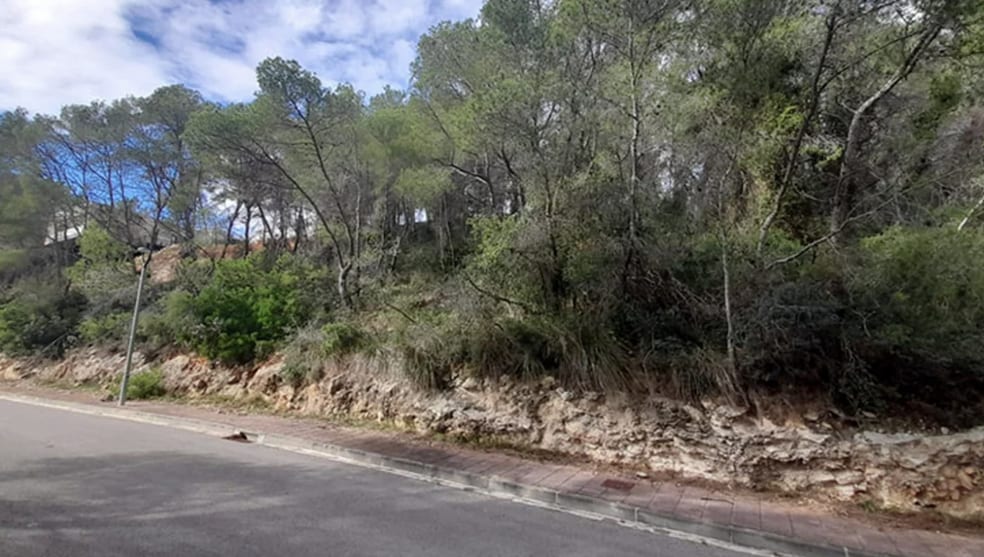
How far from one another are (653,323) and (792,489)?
2564mm

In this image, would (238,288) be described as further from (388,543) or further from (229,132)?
(388,543)

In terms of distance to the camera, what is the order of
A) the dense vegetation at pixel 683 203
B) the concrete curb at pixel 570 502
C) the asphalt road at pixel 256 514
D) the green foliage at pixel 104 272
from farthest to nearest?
1. the green foliage at pixel 104 272
2. the dense vegetation at pixel 683 203
3. the concrete curb at pixel 570 502
4. the asphalt road at pixel 256 514

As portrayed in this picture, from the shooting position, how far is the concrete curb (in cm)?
379

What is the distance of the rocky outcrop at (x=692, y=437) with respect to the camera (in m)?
4.52

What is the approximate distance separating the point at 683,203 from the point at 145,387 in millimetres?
13740

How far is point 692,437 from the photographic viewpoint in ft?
18.1

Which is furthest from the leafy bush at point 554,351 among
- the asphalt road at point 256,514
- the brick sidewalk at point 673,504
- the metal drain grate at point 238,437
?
the metal drain grate at point 238,437

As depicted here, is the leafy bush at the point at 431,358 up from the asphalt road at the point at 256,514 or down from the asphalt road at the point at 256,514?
up

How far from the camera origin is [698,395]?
569 cm

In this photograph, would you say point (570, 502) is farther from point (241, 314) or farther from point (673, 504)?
point (241, 314)

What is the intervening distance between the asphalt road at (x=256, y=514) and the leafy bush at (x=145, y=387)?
5.81 meters

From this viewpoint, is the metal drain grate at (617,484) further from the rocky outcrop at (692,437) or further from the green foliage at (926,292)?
the green foliage at (926,292)

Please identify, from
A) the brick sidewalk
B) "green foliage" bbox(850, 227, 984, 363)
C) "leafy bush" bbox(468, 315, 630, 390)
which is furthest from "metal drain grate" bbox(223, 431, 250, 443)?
"green foliage" bbox(850, 227, 984, 363)

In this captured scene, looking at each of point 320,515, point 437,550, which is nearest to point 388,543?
point 437,550
